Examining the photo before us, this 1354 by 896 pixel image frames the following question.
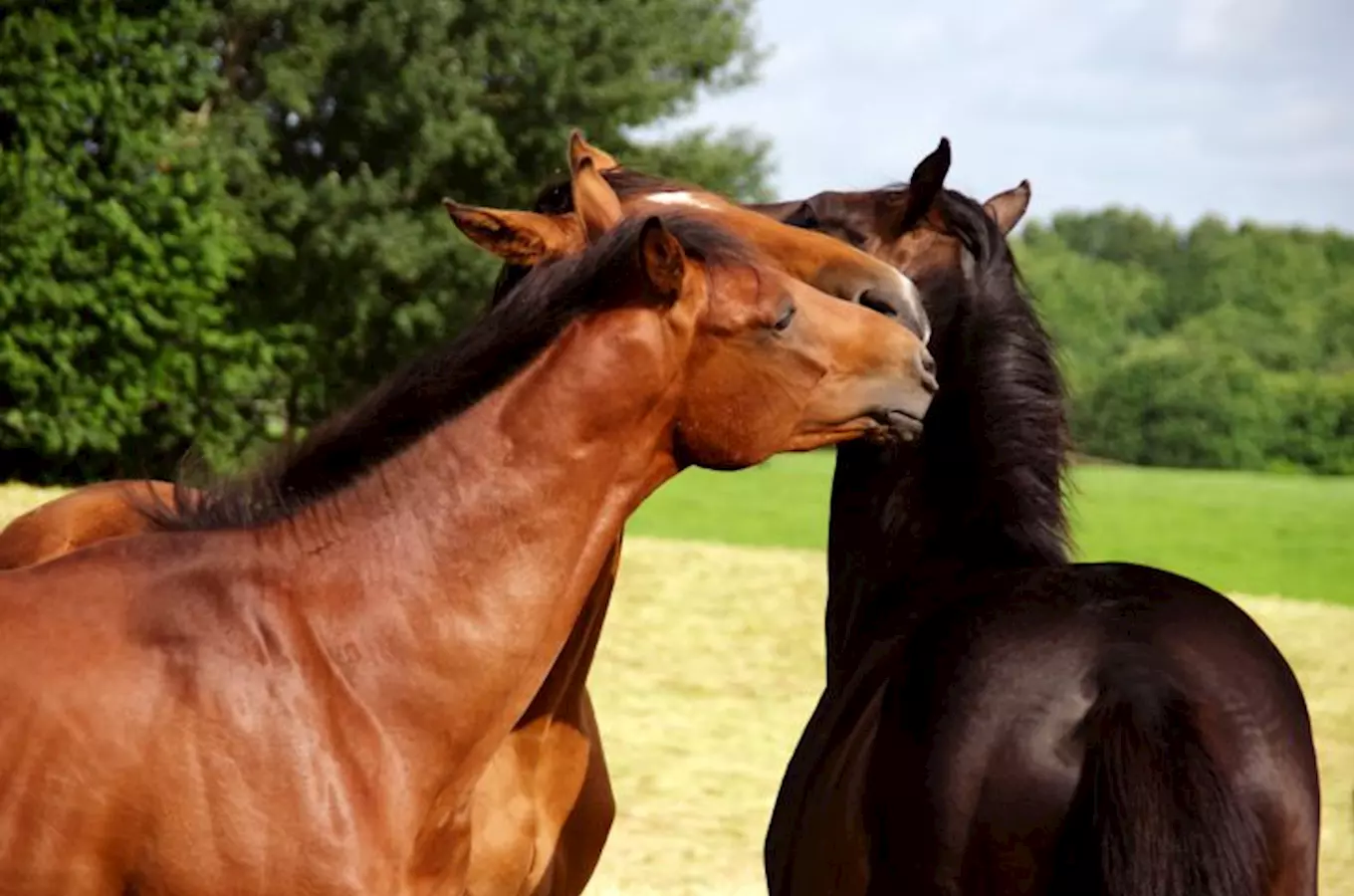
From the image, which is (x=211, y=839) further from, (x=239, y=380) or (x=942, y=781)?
(x=239, y=380)

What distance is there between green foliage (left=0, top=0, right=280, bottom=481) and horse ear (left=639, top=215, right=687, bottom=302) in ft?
50.3

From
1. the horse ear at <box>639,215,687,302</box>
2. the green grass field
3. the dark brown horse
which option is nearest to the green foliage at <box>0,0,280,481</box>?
the green grass field

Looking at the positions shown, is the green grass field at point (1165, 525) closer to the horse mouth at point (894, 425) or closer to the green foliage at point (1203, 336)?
the green foliage at point (1203, 336)

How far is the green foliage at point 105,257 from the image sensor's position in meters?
17.3

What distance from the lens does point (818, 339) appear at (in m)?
3.14

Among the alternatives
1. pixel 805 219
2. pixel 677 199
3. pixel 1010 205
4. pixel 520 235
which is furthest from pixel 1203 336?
pixel 520 235

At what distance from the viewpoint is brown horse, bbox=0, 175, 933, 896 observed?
8.79ft

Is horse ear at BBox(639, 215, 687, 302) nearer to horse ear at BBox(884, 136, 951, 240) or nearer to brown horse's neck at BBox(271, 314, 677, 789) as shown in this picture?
brown horse's neck at BBox(271, 314, 677, 789)

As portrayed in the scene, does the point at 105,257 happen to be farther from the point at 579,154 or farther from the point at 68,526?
the point at 579,154

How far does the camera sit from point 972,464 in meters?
4.09

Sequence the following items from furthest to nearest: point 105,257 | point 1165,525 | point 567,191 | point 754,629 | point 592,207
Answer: point 1165,525, point 105,257, point 754,629, point 567,191, point 592,207

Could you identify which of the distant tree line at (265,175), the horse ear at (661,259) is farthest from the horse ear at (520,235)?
the distant tree line at (265,175)

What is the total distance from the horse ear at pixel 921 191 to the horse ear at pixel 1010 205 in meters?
0.38

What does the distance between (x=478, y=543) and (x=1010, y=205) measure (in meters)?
2.45
